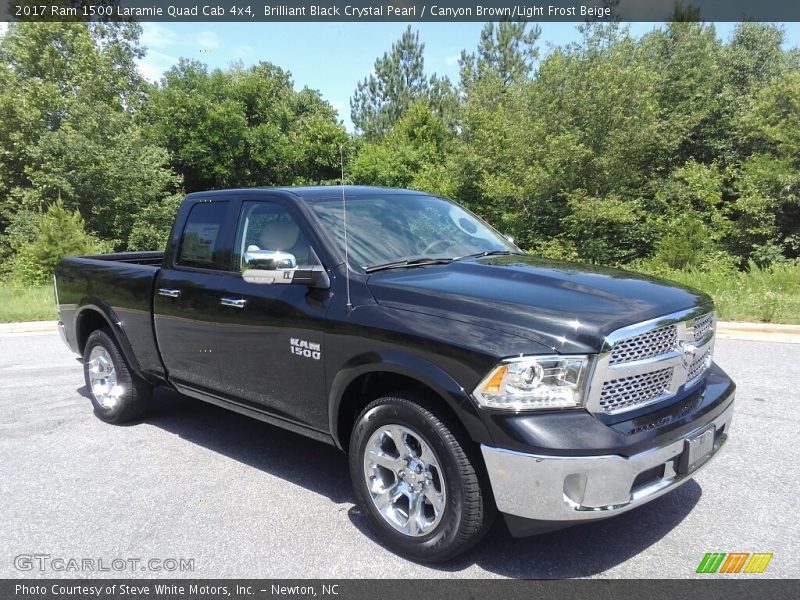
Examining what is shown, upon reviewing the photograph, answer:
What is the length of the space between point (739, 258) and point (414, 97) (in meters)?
34.2

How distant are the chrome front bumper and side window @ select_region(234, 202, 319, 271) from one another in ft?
5.63

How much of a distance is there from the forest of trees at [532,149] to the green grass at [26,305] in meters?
4.39

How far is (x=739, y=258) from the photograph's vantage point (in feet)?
78.9

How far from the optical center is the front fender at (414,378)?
2.80m

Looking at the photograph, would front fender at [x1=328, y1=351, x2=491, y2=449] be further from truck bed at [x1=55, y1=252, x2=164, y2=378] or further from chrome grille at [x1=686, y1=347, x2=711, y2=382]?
truck bed at [x1=55, y1=252, x2=164, y2=378]

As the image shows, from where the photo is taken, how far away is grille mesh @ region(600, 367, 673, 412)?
2.82 m

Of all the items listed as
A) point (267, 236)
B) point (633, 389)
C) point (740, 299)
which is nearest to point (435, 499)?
point (633, 389)

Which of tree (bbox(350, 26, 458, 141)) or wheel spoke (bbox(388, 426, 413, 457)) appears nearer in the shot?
wheel spoke (bbox(388, 426, 413, 457))

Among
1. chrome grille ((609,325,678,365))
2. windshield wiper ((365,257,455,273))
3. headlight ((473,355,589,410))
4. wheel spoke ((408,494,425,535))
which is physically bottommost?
wheel spoke ((408,494,425,535))

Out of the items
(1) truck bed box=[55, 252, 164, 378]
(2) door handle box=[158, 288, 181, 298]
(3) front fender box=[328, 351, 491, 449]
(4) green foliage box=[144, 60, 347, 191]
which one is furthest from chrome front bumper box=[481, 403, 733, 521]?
(4) green foliage box=[144, 60, 347, 191]

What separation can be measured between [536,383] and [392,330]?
2.60 ft

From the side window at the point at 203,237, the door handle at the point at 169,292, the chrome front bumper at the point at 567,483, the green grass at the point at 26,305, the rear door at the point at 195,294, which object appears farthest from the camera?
the green grass at the point at 26,305

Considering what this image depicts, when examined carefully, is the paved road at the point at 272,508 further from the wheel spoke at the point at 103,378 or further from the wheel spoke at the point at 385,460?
the wheel spoke at the point at 385,460

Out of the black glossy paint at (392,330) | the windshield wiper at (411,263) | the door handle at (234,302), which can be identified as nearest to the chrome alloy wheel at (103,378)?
the black glossy paint at (392,330)
